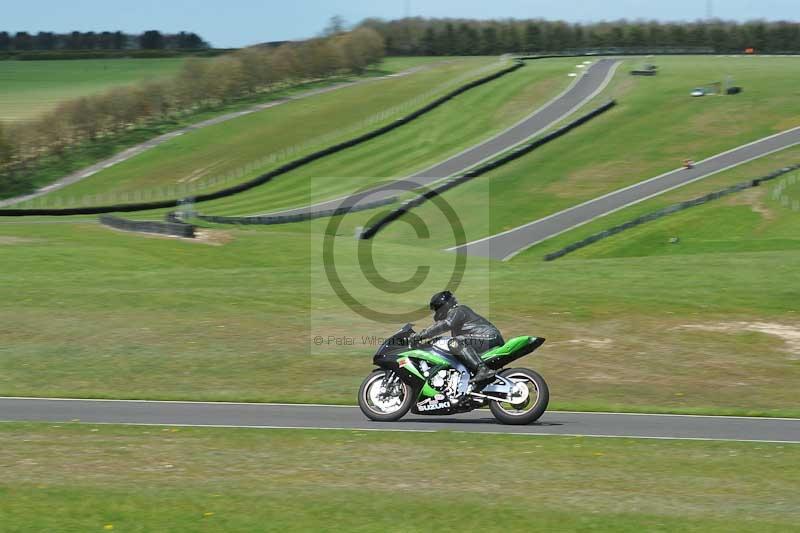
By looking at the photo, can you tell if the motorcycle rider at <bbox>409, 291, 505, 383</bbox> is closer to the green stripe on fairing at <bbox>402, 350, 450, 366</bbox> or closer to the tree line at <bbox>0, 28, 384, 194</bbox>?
the green stripe on fairing at <bbox>402, 350, 450, 366</bbox>

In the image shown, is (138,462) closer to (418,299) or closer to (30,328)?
(30,328)

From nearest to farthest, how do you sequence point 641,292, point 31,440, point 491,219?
point 31,440, point 641,292, point 491,219

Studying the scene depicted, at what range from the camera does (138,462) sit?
15.0 metres

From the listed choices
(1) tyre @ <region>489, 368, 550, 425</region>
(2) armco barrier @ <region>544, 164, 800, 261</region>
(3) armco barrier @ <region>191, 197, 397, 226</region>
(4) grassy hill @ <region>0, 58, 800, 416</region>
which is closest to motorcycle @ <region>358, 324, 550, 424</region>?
(1) tyre @ <region>489, 368, 550, 425</region>

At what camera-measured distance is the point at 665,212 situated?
219 ft

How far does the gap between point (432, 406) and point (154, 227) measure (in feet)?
122

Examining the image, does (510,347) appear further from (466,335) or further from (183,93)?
(183,93)

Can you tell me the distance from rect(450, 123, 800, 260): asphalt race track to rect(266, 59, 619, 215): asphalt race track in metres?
16.4

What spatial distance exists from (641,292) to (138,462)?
21.5 meters

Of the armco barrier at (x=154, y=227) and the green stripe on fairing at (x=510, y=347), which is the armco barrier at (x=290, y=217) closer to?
the armco barrier at (x=154, y=227)

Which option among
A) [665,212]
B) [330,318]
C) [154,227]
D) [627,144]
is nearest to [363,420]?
[330,318]

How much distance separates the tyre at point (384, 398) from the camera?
59.7 ft

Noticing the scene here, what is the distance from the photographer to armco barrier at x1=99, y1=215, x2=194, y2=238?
50.8 metres

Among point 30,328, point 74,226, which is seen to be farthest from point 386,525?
point 74,226
